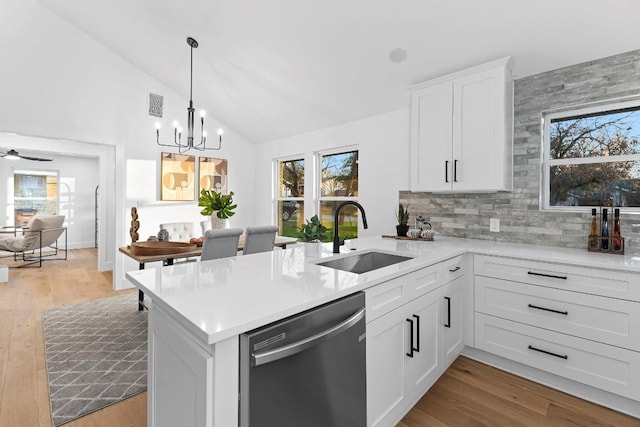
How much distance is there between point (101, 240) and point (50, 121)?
239cm

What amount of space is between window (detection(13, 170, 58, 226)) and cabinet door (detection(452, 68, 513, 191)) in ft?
28.6

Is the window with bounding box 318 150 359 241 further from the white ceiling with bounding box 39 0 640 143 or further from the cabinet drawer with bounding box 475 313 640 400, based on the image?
the cabinet drawer with bounding box 475 313 640 400

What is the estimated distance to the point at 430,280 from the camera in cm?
192

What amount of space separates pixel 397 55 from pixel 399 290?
209 centimetres

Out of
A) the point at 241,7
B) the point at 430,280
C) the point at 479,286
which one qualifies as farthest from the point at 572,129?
the point at 241,7

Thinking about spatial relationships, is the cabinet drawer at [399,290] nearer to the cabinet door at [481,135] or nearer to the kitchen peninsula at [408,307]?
the kitchen peninsula at [408,307]

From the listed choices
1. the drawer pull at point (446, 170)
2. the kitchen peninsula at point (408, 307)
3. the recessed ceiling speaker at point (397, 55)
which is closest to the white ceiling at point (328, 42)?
the recessed ceiling speaker at point (397, 55)

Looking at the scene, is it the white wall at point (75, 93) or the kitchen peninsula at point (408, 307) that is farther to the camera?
the white wall at point (75, 93)

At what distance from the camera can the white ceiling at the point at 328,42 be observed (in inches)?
84.0

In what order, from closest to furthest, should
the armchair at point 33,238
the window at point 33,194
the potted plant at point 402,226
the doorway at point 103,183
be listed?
1. the potted plant at point 402,226
2. the doorway at point 103,183
3. the armchair at point 33,238
4. the window at point 33,194

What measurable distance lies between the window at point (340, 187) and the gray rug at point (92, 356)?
2319 mm

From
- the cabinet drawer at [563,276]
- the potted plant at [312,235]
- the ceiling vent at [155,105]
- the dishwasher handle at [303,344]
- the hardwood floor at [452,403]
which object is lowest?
the hardwood floor at [452,403]

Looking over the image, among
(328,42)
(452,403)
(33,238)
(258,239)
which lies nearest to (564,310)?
(452,403)

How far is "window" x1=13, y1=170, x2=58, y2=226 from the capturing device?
691cm
